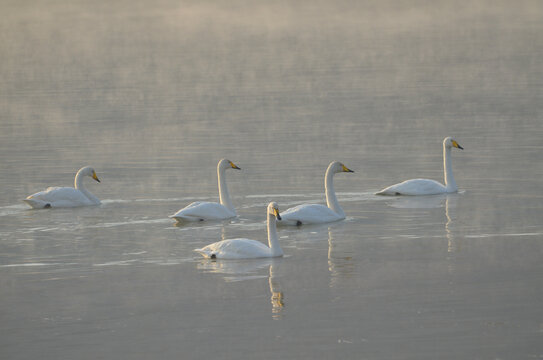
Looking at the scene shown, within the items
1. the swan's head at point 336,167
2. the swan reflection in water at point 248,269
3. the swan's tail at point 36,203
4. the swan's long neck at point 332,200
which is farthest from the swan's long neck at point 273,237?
the swan's tail at point 36,203

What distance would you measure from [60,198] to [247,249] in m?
6.41

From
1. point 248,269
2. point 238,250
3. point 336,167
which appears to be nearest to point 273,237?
point 238,250

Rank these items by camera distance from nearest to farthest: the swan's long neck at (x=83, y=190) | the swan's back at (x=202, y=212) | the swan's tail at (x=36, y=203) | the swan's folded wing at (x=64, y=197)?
1. the swan's back at (x=202, y=212)
2. the swan's tail at (x=36, y=203)
3. the swan's folded wing at (x=64, y=197)
4. the swan's long neck at (x=83, y=190)

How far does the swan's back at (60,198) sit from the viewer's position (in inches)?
790

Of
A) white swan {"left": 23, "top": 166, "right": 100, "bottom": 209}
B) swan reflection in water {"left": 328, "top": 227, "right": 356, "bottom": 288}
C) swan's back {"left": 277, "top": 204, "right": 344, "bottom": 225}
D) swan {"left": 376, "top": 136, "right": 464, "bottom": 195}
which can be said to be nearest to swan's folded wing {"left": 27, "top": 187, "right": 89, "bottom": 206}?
white swan {"left": 23, "top": 166, "right": 100, "bottom": 209}

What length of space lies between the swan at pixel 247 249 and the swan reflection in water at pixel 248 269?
8 cm

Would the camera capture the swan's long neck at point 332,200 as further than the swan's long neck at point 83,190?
No

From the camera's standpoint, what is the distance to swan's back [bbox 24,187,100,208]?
20.1m

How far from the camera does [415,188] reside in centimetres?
2031

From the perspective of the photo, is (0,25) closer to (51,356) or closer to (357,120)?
(357,120)

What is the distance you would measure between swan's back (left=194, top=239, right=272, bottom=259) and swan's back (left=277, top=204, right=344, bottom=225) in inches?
99.0

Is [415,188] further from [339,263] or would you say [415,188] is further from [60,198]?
[60,198]

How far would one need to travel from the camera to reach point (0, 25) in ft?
382

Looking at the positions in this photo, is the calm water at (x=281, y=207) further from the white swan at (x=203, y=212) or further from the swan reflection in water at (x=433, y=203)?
the white swan at (x=203, y=212)
